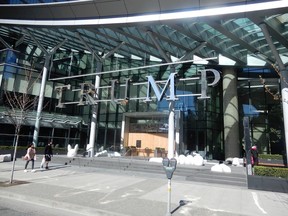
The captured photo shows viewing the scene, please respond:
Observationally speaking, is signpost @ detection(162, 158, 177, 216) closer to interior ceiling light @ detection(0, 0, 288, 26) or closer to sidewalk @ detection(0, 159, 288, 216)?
sidewalk @ detection(0, 159, 288, 216)

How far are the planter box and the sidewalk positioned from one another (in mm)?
599

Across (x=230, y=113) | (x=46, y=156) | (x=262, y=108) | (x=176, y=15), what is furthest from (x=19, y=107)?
(x=262, y=108)

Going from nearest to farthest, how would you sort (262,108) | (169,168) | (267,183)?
(169,168) → (267,183) → (262,108)

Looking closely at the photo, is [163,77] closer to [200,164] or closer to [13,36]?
[200,164]

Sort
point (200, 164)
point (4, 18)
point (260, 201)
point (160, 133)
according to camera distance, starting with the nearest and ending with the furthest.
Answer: point (260, 201) → point (200, 164) → point (4, 18) → point (160, 133)

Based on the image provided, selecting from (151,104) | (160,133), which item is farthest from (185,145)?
(151,104)

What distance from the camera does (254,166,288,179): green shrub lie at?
40.1 feet

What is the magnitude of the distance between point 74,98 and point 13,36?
1076cm

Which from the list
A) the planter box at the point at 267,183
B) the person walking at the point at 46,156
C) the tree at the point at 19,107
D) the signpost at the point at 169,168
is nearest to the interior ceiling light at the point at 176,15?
the tree at the point at 19,107

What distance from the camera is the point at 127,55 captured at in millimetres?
33031

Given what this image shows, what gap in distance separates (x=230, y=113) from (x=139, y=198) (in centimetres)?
2067

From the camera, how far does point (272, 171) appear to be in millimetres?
12375

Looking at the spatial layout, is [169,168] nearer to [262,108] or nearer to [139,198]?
[139,198]

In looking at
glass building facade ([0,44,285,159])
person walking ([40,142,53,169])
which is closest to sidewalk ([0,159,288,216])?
person walking ([40,142,53,169])
